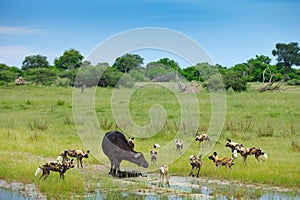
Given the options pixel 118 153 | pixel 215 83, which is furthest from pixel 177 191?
pixel 215 83

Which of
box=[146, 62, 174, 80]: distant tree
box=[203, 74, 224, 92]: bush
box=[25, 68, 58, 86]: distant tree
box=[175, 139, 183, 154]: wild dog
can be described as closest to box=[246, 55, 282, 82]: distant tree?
box=[25, 68, 58, 86]: distant tree

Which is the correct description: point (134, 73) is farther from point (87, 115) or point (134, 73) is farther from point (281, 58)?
point (281, 58)

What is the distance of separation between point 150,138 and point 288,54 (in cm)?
4087

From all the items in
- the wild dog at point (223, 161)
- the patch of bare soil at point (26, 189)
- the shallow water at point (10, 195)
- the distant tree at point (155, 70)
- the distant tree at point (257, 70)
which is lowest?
the shallow water at point (10, 195)

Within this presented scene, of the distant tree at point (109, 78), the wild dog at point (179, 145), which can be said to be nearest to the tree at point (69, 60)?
the distant tree at point (109, 78)

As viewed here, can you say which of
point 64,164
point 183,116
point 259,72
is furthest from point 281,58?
point 64,164

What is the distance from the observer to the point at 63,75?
4253 centimetres

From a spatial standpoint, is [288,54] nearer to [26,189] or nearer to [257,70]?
[257,70]

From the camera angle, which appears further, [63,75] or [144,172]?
[63,75]

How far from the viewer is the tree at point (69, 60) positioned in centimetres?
5247

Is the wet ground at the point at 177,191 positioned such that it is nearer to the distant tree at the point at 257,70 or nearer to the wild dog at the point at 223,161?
the wild dog at the point at 223,161

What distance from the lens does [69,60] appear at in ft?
175

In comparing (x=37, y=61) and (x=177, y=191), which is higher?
(x=37, y=61)

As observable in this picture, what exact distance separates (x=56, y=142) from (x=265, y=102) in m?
13.4
